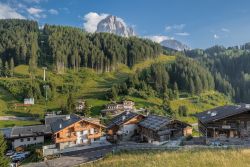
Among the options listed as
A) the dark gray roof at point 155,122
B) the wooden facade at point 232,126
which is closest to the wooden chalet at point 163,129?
the dark gray roof at point 155,122

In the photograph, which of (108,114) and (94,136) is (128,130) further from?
(108,114)

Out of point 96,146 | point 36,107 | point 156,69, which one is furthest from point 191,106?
point 96,146

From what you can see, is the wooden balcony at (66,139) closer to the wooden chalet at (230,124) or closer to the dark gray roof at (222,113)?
the dark gray roof at (222,113)

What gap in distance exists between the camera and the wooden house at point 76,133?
212ft

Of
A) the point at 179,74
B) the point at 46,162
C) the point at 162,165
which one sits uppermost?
the point at 179,74

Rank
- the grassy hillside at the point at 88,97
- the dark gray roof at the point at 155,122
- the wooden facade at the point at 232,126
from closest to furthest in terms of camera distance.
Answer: the wooden facade at the point at 232,126 → the dark gray roof at the point at 155,122 → the grassy hillside at the point at 88,97

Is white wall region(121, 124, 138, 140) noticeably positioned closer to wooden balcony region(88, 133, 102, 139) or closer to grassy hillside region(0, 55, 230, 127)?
wooden balcony region(88, 133, 102, 139)

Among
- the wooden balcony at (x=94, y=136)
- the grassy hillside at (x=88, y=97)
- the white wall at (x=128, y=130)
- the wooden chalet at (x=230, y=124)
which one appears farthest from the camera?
the grassy hillside at (x=88, y=97)

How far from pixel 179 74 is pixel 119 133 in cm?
10513

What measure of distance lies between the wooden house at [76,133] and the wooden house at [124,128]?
4.01 metres

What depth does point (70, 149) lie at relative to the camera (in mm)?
62938

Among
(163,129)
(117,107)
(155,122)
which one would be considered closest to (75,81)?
(117,107)

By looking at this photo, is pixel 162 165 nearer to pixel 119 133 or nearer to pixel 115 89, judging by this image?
pixel 119 133

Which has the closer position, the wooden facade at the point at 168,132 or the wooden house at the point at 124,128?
the wooden facade at the point at 168,132
